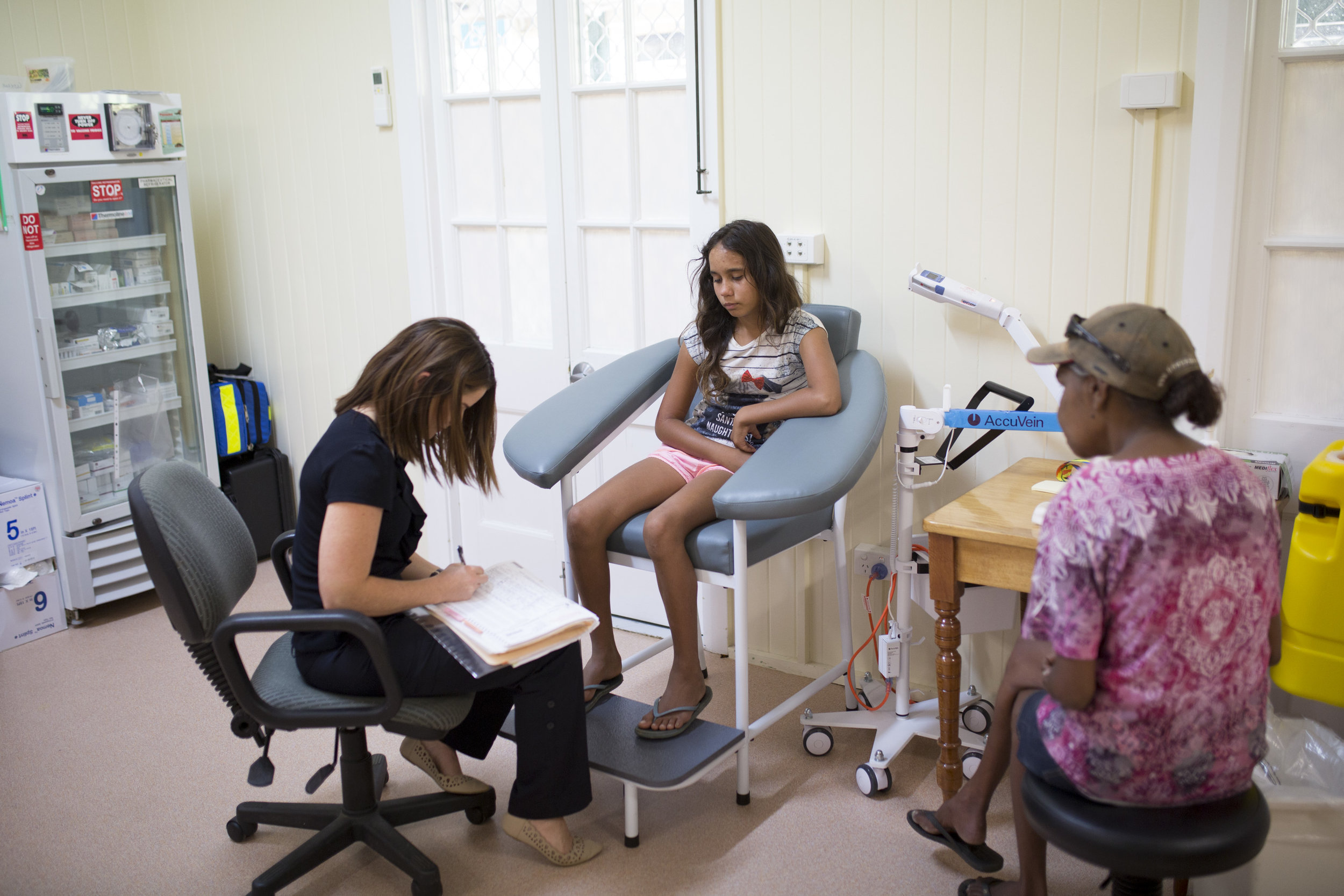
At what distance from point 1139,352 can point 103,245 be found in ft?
10.3

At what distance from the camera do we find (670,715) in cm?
227

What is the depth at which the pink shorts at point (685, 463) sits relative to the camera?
8.12 ft

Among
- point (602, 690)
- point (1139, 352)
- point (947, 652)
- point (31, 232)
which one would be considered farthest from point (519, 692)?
point (31, 232)

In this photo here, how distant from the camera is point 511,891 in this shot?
2.07 m

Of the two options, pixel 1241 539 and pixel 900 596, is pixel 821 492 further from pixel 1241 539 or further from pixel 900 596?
pixel 1241 539

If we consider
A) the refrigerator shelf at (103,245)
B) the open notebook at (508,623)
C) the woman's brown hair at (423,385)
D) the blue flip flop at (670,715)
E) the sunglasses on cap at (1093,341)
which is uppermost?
the refrigerator shelf at (103,245)

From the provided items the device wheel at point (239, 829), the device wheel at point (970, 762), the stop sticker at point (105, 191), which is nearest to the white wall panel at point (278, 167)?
the stop sticker at point (105, 191)

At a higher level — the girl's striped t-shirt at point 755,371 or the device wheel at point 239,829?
the girl's striped t-shirt at point 755,371

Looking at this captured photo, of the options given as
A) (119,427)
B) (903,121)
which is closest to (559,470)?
(903,121)

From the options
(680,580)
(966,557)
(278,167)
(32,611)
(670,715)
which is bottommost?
(32,611)

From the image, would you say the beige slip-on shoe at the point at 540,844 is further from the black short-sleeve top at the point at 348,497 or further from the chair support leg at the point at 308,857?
the black short-sleeve top at the point at 348,497

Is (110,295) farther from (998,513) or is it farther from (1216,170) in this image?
(1216,170)

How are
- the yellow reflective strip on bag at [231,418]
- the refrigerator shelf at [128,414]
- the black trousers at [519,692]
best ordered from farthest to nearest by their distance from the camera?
1. the yellow reflective strip on bag at [231,418]
2. the refrigerator shelf at [128,414]
3. the black trousers at [519,692]

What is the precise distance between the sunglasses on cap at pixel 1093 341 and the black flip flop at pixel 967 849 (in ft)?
3.44
